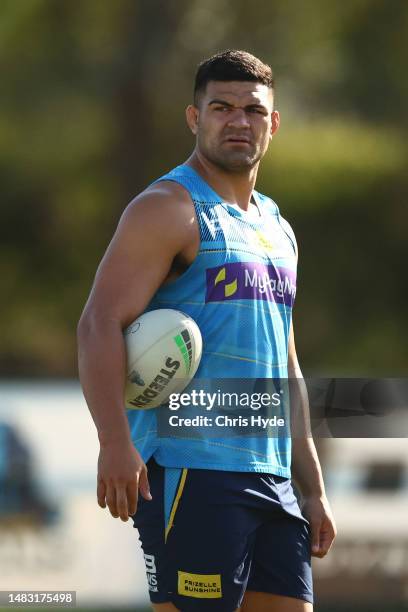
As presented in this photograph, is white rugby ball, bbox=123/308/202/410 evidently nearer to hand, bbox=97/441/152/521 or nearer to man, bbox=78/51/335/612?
man, bbox=78/51/335/612

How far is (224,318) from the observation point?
130 inches

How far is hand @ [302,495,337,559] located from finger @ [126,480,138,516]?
2.73 feet

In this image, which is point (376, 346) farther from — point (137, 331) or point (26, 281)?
point (137, 331)

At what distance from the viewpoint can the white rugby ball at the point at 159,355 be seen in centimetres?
317

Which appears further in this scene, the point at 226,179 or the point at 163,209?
the point at 226,179

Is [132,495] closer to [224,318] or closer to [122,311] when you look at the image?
[122,311]

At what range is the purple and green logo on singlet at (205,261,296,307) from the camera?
3.30 meters

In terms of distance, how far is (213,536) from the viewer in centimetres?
323

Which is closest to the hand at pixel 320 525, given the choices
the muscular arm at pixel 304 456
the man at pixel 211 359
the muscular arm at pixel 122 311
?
the muscular arm at pixel 304 456

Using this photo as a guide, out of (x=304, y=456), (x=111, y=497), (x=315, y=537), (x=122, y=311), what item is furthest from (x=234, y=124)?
(x=315, y=537)

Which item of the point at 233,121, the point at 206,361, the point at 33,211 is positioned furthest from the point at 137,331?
the point at 33,211

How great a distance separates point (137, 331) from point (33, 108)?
13.4 meters

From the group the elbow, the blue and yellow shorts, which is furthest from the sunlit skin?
the blue and yellow shorts

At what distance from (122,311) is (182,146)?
12.8 m
